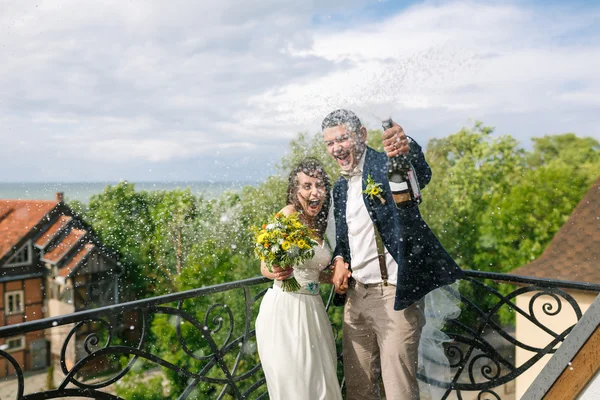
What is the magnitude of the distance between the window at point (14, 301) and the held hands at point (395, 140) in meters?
35.6

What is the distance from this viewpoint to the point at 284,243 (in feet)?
8.79

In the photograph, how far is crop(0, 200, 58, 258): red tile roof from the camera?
33.2 m

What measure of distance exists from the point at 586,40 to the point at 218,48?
53.9 metres

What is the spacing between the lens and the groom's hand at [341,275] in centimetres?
280

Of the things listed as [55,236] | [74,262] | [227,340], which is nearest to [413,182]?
[227,340]

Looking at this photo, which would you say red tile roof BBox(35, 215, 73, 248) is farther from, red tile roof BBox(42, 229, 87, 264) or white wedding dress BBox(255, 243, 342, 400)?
white wedding dress BBox(255, 243, 342, 400)

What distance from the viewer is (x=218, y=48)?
144 ft

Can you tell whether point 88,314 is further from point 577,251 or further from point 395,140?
point 577,251

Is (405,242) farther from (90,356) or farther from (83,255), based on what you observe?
(83,255)

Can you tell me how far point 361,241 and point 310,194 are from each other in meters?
0.42

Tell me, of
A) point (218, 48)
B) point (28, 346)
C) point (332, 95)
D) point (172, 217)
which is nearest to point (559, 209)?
point (172, 217)

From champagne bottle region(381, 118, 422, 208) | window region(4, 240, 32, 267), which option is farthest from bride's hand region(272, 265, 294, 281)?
window region(4, 240, 32, 267)

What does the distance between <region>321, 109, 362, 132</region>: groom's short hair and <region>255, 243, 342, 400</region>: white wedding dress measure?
0.74 metres

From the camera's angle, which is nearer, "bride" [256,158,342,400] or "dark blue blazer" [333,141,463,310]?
"dark blue blazer" [333,141,463,310]
